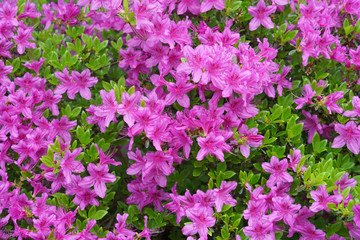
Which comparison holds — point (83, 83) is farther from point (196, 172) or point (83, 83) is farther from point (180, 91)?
point (196, 172)

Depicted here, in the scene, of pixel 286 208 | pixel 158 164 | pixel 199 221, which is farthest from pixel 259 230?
pixel 158 164

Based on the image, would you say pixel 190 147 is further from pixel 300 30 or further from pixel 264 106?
pixel 300 30

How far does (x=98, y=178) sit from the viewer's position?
2350mm

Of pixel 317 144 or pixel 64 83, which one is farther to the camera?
pixel 64 83

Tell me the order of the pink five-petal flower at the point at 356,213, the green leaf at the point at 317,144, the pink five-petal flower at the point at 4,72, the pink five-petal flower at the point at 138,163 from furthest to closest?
1. the pink five-petal flower at the point at 4,72
2. the green leaf at the point at 317,144
3. the pink five-petal flower at the point at 138,163
4. the pink five-petal flower at the point at 356,213

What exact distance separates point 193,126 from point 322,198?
74 centimetres

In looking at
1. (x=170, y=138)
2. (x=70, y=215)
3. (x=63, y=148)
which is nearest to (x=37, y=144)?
(x=63, y=148)

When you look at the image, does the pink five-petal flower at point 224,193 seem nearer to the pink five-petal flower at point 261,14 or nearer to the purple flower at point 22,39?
the pink five-petal flower at point 261,14

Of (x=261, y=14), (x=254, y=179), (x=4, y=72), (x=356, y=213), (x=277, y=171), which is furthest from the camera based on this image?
(x=4, y=72)

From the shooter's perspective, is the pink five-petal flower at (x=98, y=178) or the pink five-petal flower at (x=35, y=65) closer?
the pink five-petal flower at (x=98, y=178)

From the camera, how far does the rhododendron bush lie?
7.25 feet

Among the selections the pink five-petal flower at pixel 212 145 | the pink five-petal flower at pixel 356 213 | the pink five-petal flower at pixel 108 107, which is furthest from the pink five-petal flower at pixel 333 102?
the pink five-petal flower at pixel 108 107

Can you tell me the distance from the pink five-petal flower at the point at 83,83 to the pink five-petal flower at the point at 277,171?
1.17m

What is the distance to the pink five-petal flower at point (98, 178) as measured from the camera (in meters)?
2.31
